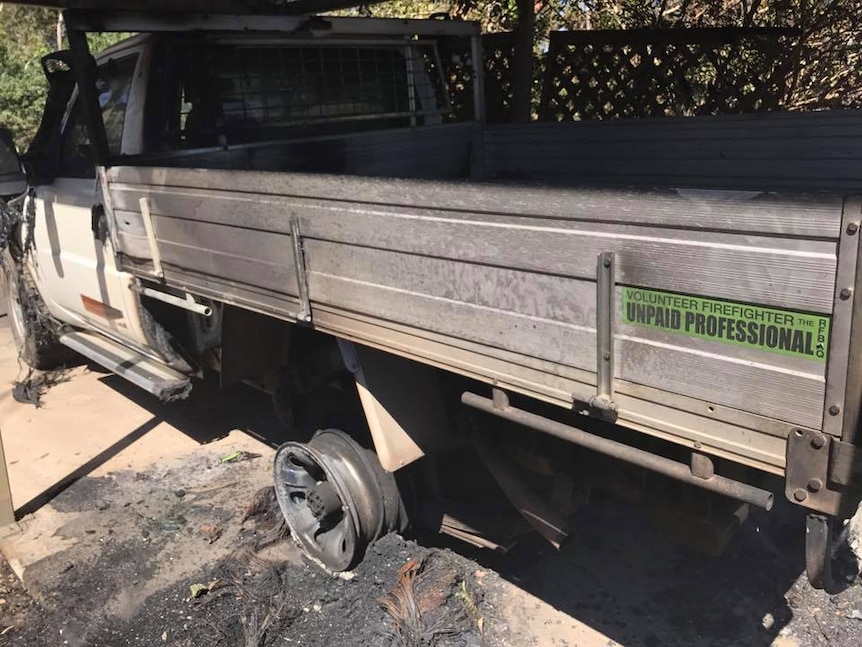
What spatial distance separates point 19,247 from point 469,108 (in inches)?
131

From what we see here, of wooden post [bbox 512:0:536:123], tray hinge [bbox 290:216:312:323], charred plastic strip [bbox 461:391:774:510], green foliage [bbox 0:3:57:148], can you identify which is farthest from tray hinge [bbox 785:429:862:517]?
green foliage [bbox 0:3:57:148]

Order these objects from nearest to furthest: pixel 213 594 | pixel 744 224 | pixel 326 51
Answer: pixel 744 224
pixel 213 594
pixel 326 51

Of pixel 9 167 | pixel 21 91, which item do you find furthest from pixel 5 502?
pixel 21 91

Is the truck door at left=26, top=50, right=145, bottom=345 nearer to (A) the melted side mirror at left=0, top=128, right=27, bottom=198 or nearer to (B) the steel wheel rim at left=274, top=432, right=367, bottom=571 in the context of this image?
(A) the melted side mirror at left=0, top=128, right=27, bottom=198

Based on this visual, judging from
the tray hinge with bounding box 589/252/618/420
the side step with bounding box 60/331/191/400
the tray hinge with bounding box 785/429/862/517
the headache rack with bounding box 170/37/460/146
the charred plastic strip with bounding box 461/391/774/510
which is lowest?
the side step with bounding box 60/331/191/400

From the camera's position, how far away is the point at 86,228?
4.26 m

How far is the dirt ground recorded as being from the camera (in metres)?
2.99

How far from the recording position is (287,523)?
142 inches

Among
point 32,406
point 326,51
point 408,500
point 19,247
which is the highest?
point 326,51

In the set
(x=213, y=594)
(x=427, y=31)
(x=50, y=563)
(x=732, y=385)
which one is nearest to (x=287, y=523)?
(x=213, y=594)

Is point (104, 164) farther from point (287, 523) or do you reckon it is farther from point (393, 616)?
point (393, 616)

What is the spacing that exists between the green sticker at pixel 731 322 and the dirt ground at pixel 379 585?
4.10 feet

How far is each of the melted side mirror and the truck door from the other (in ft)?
1.03

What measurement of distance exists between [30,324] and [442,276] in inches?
181
